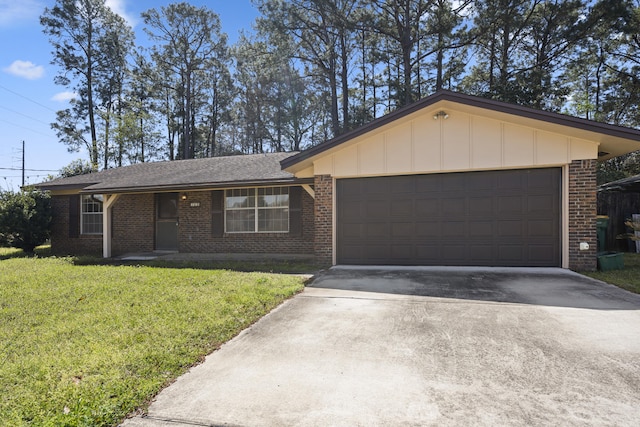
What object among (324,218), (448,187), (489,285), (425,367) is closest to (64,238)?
(324,218)

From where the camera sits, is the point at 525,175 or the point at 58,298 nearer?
the point at 58,298

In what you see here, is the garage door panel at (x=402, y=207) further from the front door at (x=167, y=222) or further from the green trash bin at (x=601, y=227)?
the front door at (x=167, y=222)

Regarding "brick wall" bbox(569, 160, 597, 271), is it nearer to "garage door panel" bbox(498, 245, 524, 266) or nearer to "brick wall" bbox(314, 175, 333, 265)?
"garage door panel" bbox(498, 245, 524, 266)

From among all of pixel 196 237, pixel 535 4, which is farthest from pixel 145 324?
pixel 535 4

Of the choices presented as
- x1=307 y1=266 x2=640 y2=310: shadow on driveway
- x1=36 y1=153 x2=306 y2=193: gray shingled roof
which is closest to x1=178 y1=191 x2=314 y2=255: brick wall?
x1=36 y1=153 x2=306 y2=193: gray shingled roof

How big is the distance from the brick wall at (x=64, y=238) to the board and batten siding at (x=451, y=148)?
970 cm

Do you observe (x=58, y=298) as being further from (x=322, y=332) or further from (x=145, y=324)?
(x=322, y=332)

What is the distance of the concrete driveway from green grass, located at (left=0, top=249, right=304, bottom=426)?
289mm

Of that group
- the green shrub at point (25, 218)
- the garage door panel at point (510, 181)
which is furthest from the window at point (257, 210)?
the green shrub at point (25, 218)

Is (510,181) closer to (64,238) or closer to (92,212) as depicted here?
(92,212)

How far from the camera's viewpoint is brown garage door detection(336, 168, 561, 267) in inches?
301

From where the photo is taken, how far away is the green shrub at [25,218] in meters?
12.4

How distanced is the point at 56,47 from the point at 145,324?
105ft

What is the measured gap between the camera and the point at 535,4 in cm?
1847
